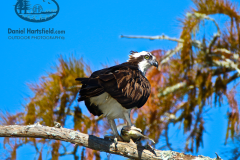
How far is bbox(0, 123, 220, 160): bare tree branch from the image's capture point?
3338 mm

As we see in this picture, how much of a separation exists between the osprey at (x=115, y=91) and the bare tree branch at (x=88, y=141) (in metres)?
0.25

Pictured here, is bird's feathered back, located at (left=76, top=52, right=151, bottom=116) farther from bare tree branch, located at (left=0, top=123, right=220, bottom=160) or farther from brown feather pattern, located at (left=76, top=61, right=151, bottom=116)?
bare tree branch, located at (left=0, top=123, right=220, bottom=160)

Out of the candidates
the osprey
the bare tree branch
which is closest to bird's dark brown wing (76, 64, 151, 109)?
the osprey

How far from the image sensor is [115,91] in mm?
3256

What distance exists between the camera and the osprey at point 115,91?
10.3ft

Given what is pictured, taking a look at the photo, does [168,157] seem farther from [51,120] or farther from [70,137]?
[51,120]

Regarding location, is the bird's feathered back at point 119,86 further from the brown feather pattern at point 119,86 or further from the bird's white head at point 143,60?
the bird's white head at point 143,60

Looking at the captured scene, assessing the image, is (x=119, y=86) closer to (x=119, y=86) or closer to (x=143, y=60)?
(x=119, y=86)

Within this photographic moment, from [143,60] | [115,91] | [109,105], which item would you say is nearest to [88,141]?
[109,105]

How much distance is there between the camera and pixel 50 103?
582cm

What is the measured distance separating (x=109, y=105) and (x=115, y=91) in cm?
48

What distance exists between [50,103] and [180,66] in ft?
12.0

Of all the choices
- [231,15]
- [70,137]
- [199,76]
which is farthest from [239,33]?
[70,137]

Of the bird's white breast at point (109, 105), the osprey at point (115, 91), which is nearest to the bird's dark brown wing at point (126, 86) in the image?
the osprey at point (115, 91)
